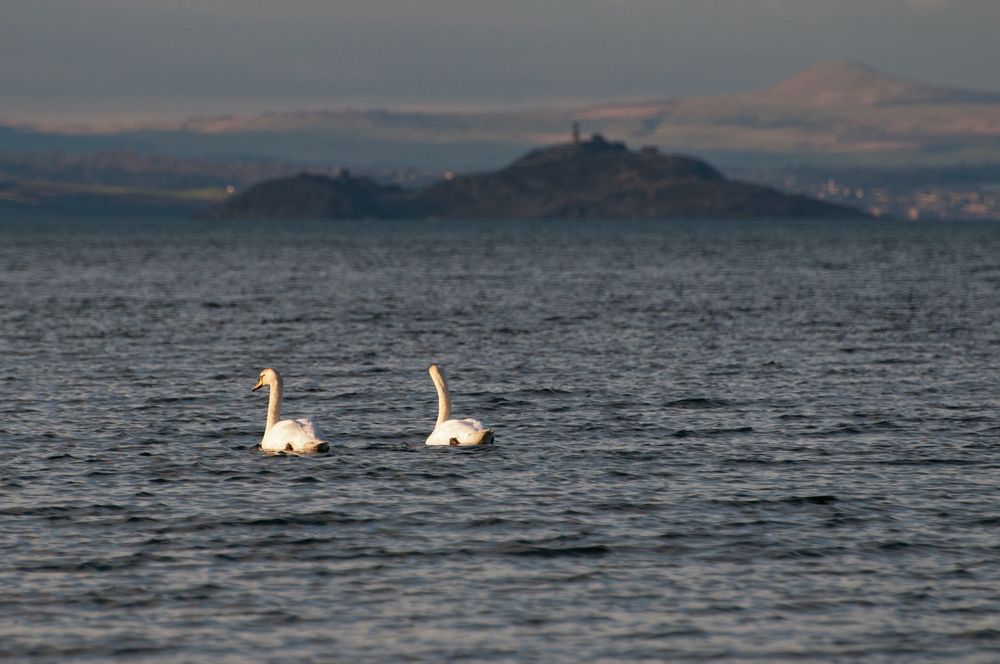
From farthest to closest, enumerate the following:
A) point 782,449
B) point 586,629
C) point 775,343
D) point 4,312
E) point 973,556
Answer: point 4,312
point 775,343
point 782,449
point 973,556
point 586,629

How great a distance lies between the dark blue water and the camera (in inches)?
646

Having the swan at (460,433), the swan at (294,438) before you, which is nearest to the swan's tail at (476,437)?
the swan at (460,433)

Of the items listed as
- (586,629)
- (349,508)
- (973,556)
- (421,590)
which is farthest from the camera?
(349,508)

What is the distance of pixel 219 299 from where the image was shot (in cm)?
7538

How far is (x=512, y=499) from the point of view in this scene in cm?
2289

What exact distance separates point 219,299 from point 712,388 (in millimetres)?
43073

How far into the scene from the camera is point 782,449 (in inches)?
1090

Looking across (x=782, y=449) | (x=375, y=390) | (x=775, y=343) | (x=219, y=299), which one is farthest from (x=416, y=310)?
(x=782, y=449)

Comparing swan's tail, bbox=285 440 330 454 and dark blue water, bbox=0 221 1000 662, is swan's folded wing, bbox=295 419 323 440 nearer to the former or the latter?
swan's tail, bbox=285 440 330 454

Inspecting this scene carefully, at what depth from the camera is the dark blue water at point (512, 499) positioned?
16406mm

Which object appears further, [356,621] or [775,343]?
[775,343]

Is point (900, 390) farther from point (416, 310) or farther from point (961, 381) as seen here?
point (416, 310)

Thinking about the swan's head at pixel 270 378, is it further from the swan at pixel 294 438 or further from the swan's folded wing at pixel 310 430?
the swan's folded wing at pixel 310 430

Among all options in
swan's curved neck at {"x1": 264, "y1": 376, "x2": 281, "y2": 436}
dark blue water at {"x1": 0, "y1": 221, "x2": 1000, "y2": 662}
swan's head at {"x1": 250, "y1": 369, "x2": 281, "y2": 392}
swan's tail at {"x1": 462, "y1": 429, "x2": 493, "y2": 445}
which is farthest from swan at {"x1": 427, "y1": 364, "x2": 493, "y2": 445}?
swan's head at {"x1": 250, "y1": 369, "x2": 281, "y2": 392}
